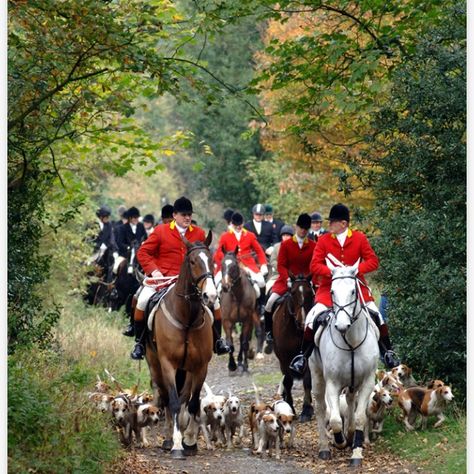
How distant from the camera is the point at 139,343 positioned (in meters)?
14.4

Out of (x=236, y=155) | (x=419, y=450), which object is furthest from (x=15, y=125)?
(x=236, y=155)

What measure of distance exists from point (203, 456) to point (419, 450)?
241cm

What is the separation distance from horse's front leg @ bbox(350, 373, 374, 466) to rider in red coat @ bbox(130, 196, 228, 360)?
6.90 feet

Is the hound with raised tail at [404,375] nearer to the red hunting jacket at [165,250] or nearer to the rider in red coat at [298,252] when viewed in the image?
the rider in red coat at [298,252]

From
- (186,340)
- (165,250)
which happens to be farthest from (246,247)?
(186,340)

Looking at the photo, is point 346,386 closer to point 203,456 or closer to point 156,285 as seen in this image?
point 203,456

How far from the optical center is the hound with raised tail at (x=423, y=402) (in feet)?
43.6

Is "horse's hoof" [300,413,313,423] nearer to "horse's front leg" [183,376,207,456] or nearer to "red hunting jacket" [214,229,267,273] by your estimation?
"horse's front leg" [183,376,207,456]

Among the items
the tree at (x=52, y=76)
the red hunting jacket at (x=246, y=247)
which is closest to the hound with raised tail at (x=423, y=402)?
the tree at (x=52, y=76)

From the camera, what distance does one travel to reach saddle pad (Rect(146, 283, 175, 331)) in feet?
46.0

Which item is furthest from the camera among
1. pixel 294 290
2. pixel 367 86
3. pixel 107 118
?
pixel 107 118

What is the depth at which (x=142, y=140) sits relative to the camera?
18344 mm

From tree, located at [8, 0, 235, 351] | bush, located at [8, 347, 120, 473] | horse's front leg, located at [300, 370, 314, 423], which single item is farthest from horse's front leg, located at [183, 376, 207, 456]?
horse's front leg, located at [300, 370, 314, 423]

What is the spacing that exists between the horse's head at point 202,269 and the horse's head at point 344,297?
1318mm
